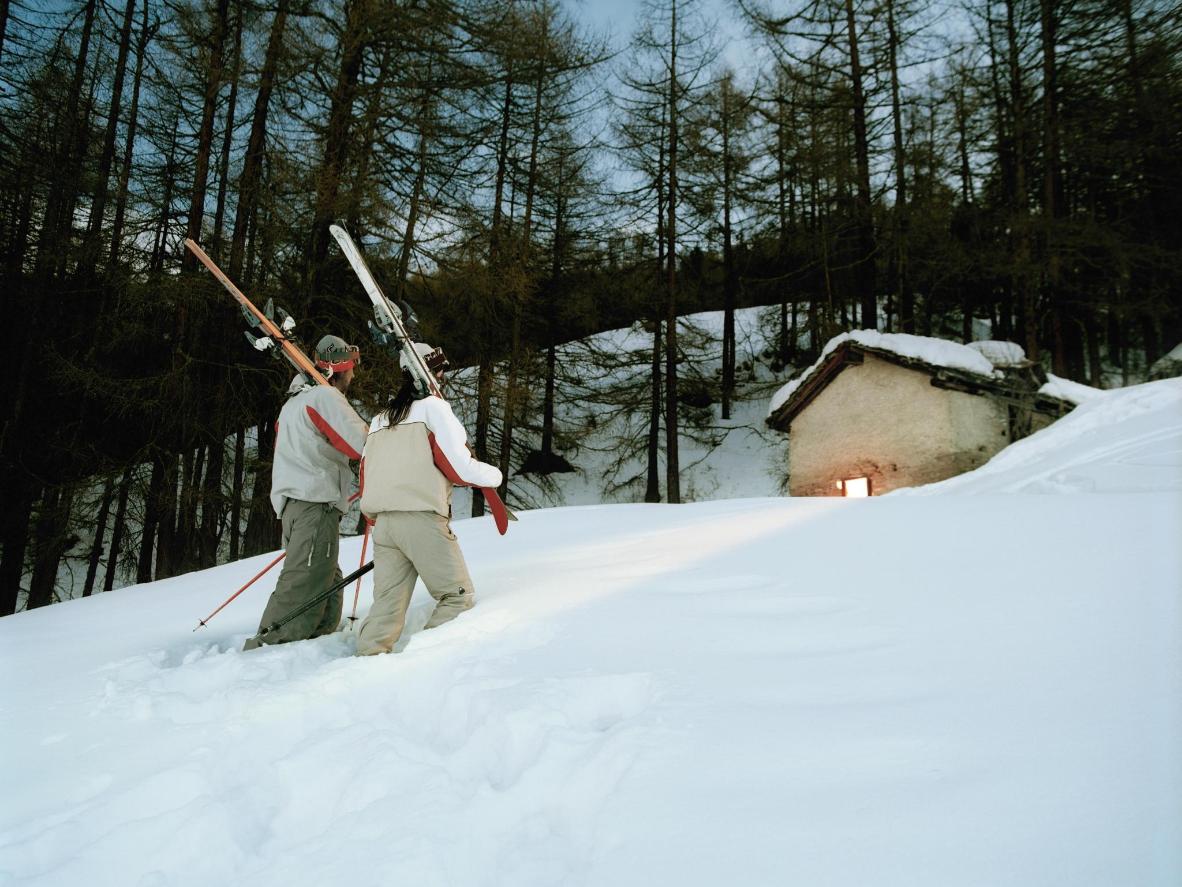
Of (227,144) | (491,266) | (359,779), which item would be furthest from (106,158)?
(359,779)

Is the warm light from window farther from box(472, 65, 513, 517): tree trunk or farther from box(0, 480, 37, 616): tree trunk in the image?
box(0, 480, 37, 616): tree trunk

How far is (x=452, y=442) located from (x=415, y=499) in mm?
346

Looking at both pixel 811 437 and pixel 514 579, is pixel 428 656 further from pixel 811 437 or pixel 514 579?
pixel 811 437

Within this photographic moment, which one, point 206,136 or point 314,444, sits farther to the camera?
point 206,136

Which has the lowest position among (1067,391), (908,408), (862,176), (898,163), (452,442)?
(452,442)

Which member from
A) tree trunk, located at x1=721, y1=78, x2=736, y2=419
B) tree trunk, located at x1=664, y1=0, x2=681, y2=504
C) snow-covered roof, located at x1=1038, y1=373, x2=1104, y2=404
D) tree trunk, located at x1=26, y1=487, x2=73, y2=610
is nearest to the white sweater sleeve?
tree trunk, located at x1=26, y1=487, x2=73, y2=610

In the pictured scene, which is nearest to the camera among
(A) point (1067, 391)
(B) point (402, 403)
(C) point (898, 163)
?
(B) point (402, 403)

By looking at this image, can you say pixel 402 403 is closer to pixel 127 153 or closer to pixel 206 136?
pixel 206 136

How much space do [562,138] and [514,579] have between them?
50.8ft

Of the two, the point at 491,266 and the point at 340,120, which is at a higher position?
the point at 340,120

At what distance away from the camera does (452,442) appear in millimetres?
3545

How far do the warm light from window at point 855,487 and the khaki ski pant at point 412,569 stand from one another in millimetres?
11261

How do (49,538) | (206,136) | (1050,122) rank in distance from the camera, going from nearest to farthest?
(206,136)
(49,538)
(1050,122)

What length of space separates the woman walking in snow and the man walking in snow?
0.55 metres
